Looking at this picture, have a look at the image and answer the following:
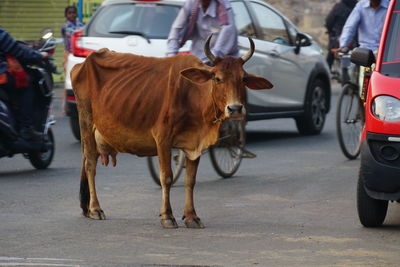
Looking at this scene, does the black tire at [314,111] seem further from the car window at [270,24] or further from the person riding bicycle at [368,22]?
the person riding bicycle at [368,22]

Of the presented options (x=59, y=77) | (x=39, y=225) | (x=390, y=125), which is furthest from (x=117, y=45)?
(x=59, y=77)

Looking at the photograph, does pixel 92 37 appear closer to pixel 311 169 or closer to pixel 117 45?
pixel 117 45

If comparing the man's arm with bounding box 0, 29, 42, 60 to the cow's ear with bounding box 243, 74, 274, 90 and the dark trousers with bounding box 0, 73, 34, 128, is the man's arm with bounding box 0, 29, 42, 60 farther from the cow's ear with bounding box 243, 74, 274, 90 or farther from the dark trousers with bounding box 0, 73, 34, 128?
the cow's ear with bounding box 243, 74, 274, 90

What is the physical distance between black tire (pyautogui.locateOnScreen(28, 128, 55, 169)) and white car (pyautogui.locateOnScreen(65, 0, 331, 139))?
1.80 metres

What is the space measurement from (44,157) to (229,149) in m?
2.25

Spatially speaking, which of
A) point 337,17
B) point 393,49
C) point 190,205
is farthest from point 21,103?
point 337,17

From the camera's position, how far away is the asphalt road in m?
7.84

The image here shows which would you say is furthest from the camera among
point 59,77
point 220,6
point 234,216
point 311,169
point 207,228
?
point 59,77

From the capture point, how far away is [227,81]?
8.88 metres

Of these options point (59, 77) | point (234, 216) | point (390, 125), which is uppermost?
point (390, 125)

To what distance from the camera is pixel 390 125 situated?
8516mm

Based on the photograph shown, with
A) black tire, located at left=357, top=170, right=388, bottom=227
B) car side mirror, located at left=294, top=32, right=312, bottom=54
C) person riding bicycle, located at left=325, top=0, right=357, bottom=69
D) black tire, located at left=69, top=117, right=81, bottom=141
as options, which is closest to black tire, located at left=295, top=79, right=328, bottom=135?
car side mirror, located at left=294, top=32, right=312, bottom=54

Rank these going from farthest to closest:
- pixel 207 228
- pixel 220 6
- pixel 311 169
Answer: pixel 311 169
pixel 220 6
pixel 207 228

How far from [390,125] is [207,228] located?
1661 millimetres
